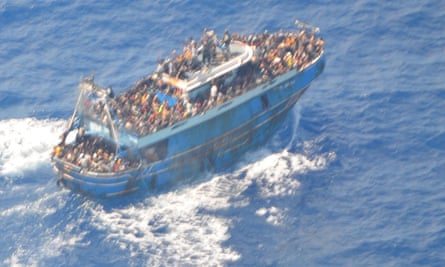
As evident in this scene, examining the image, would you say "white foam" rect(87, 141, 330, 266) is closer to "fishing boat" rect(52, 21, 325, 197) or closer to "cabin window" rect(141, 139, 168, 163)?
"fishing boat" rect(52, 21, 325, 197)

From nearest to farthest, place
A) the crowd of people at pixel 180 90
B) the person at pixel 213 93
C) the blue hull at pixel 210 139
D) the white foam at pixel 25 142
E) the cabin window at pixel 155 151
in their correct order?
the blue hull at pixel 210 139, the crowd of people at pixel 180 90, the cabin window at pixel 155 151, the person at pixel 213 93, the white foam at pixel 25 142

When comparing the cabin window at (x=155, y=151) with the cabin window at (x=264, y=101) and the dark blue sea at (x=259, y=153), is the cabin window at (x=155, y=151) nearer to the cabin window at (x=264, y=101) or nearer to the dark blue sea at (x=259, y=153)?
the dark blue sea at (x=259, y=153)

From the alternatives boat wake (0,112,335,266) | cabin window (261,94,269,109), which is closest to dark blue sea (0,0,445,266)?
boat wake (0,112,335,266)

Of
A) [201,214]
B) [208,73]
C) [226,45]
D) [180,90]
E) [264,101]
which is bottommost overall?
[201,214]

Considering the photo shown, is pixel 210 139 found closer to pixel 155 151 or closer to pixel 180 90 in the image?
pixel 180 90

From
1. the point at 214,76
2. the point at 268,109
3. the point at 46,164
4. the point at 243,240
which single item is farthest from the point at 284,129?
the point at 46,164

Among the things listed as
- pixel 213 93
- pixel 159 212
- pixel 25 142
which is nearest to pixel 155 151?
pixel 159 212

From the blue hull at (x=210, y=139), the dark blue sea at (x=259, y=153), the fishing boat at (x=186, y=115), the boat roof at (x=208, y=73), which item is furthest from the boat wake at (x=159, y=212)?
the boat roof at (x=208, y=73)
